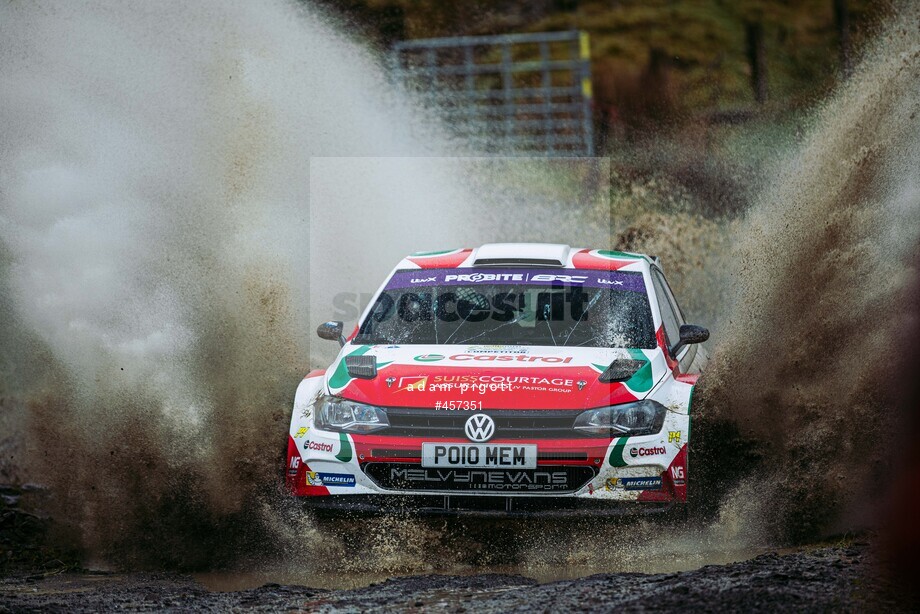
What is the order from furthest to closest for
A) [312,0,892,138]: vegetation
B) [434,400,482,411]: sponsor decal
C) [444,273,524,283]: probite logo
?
[312,0,892,138]: vegetation, [444,273,524,283]: probite logo, [434,400,482,411]: sponsor decal

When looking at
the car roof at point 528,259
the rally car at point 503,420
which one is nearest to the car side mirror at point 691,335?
the rally car at point 503,420

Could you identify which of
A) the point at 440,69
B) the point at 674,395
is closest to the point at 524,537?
the point at 674,395

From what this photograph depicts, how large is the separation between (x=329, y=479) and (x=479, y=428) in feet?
2.80

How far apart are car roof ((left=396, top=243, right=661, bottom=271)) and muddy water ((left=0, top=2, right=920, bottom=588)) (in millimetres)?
1006

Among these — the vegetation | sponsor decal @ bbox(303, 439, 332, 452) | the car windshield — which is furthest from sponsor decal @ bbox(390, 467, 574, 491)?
the vegetation

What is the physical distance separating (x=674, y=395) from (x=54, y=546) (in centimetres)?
385

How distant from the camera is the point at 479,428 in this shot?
6.47 metres

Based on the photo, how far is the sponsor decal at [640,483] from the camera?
642 centimetres

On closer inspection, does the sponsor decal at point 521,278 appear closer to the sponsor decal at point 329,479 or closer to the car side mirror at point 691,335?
the car side mirror at point 691,335

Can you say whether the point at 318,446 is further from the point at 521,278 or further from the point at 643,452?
the point at 521,278

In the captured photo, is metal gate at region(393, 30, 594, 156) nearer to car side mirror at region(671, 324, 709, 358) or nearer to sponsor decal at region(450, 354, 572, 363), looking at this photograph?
car side mirror at region(671, 324, 709, 358)

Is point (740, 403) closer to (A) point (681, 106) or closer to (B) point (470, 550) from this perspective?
(B) point (470, 550)

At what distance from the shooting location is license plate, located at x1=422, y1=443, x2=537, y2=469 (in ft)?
21.0

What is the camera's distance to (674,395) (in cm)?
682
